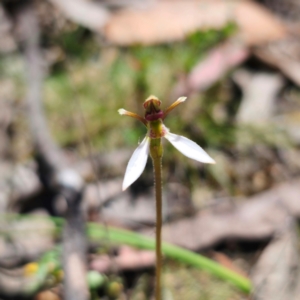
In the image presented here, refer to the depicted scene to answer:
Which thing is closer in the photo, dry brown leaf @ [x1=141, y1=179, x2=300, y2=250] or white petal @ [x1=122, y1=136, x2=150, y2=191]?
white petal @ [x1=122, y1=136, x2=150, y2=191]

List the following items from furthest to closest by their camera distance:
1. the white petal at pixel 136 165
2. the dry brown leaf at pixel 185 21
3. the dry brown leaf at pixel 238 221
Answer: the dry brown leaf at pixel 185 21
the dry brown leaf at pixel 238 221
the white petal at pixel 136 165

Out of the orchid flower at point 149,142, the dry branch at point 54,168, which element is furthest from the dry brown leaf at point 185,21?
the orchid flower at point 149,142

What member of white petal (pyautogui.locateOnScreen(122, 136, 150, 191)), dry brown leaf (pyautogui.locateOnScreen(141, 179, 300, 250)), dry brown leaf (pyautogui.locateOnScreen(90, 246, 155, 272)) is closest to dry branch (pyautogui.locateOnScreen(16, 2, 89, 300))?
dry brown leaf (pyautogui.locateOnScreen(90, 246, 155, 272))

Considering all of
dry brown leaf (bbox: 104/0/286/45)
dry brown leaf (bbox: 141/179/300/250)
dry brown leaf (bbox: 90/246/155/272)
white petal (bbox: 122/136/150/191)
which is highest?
dry brown leaf (bbox: 104/0/286/45)

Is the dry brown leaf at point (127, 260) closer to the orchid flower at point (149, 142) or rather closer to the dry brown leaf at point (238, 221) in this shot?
the dry brown leaf at point (238, 221)

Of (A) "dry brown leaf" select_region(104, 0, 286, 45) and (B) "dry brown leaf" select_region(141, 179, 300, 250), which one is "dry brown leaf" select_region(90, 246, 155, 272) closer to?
(B) "dry brown leaf" select_region(141, 179, 300, 250)

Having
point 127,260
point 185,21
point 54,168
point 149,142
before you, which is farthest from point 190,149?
point 185,21

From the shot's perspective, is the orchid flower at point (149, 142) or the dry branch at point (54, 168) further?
the dry branch at point (54, 168)
